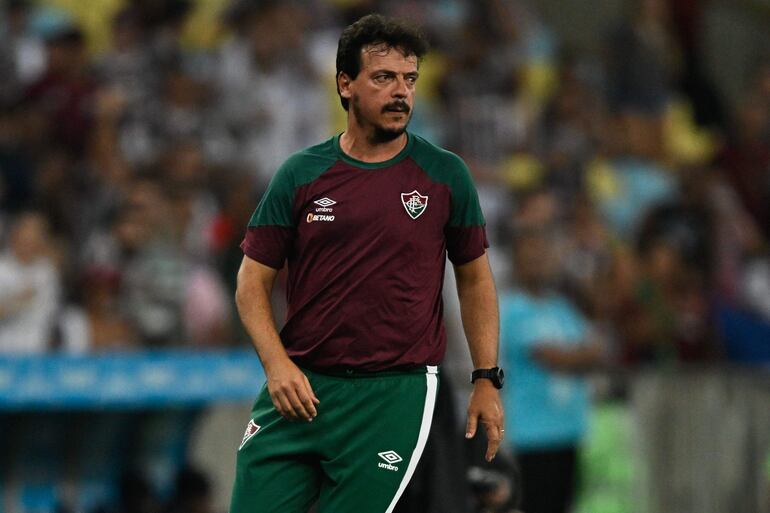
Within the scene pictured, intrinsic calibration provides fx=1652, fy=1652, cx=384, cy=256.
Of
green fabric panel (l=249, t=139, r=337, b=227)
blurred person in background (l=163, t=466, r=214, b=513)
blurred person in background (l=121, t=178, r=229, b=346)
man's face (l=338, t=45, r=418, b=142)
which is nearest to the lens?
man's face (l=338, t=45, r=418, b=142)

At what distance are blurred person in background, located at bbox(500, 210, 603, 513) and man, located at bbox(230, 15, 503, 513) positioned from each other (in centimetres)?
395

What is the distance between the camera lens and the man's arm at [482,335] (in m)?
5.46

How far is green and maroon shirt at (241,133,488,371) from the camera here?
542 centimetres

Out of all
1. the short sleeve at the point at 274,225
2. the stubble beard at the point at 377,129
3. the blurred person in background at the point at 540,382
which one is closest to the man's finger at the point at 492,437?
the short sleeve at the point at 274,225

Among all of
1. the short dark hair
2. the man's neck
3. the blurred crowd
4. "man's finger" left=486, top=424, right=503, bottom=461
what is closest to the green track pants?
"man's finger" left=486, top=424, right=503, bottom=461

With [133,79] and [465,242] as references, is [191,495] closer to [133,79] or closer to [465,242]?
[465,242]

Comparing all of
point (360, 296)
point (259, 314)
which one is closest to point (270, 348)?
point (259, 314)

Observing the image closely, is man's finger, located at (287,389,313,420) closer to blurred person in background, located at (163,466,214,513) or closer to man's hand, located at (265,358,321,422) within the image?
man's hand, located at (265,358,321,422)

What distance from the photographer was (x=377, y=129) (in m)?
5.44

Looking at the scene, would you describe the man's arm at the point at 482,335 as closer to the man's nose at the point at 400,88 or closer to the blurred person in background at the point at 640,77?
the man's nose at the point at 400,88

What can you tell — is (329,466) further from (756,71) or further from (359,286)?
(756,71)

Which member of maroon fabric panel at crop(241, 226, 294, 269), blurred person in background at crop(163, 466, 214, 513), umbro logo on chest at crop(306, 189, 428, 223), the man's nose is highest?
the man's nose

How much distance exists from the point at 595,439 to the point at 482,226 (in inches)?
193

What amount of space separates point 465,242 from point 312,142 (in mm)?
7490
